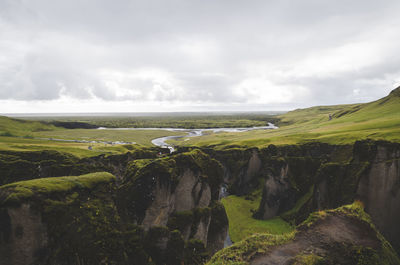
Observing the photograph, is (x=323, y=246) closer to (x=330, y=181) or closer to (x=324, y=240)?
(x=324, y=240)

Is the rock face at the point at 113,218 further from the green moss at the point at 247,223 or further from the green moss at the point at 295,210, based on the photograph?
the green moss at the point at 295,210

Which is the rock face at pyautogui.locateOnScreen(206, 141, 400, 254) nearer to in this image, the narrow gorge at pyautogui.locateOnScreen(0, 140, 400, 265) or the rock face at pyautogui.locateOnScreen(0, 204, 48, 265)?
the narrow gorge at pyautogui.locateOnScreen(0, 140, 400, 265)

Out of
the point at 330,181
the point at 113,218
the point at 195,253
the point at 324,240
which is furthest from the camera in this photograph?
the point at 330,181

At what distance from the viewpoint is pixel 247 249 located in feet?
35.6

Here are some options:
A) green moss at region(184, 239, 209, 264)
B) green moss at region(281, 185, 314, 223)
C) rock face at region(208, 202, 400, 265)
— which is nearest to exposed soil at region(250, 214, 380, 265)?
rock face at region(208, 202, 400, 265)

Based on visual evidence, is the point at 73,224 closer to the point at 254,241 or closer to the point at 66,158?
the point at 254,241

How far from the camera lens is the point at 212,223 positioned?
2455 centimetres

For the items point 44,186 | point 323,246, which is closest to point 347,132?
point 323,246

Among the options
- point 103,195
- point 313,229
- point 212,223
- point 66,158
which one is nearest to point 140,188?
point 103,195

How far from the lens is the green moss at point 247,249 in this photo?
10.2 metres

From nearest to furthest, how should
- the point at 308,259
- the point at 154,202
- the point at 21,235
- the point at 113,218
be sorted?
1. the point at 308,259
2. the point at 21,235
3. the point at 113,218
4. the point at 154,202

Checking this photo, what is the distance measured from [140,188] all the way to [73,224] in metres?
7.36

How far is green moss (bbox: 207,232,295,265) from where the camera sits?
10.2 metres

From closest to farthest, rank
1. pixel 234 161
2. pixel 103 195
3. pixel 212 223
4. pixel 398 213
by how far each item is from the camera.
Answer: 1. pixel 103 195
2. pixel 398 213
3. pixel 212 223
4. pixel 234 161
